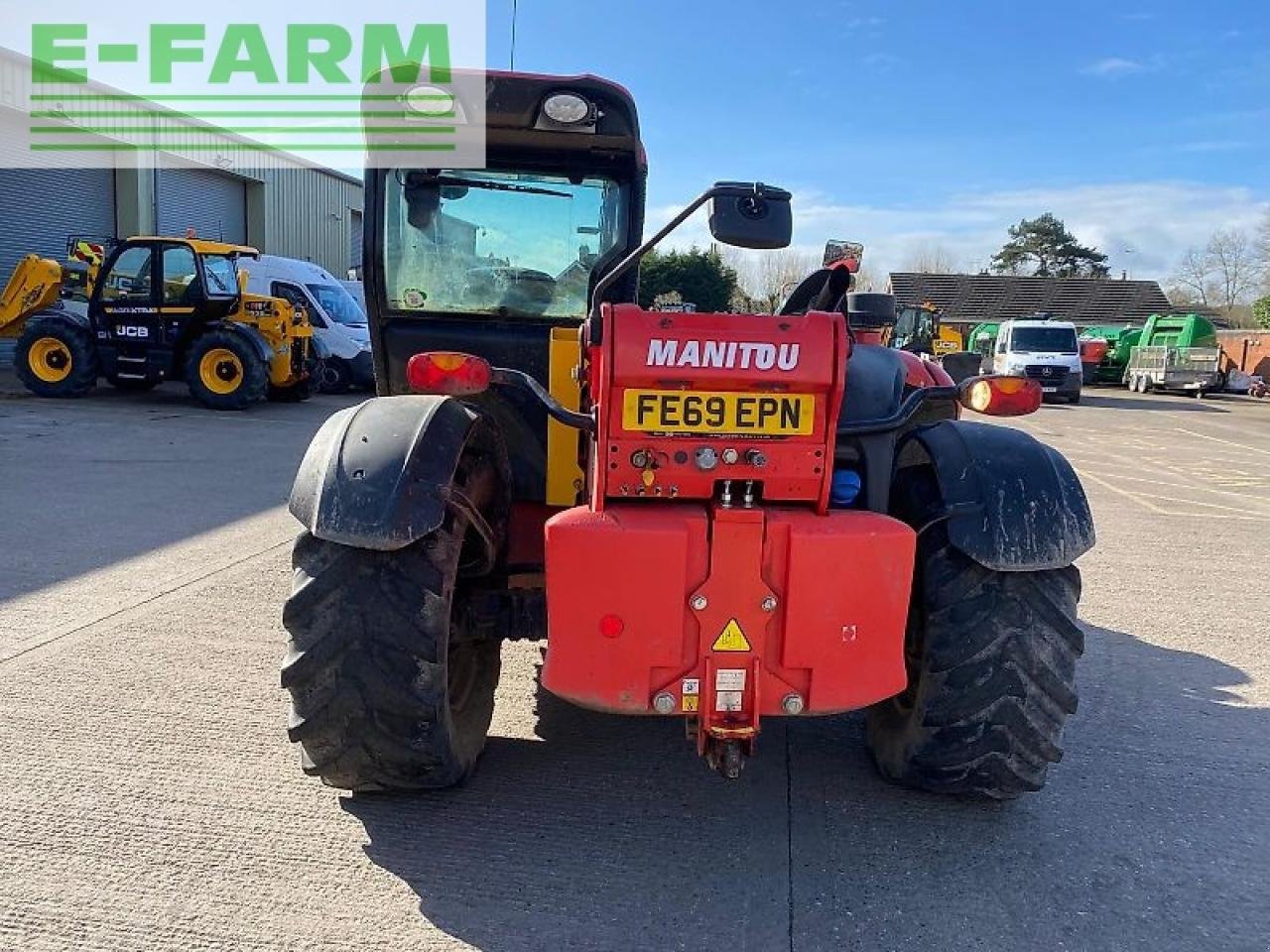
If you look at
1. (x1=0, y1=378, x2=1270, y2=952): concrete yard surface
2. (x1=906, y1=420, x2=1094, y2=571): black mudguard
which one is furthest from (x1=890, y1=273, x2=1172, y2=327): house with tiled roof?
(x1=906, y1=420, x2=1094, y2=571): black mudguard

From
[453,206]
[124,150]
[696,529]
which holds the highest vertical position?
[124,150]

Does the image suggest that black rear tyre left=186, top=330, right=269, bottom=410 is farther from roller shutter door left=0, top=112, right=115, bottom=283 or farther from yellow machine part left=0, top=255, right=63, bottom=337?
roller shutter door left=0, top=112, right=115, bottom=283

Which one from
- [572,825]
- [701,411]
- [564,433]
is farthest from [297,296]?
[701,411]

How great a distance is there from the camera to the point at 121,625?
189 inches

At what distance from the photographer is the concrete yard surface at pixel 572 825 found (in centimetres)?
265

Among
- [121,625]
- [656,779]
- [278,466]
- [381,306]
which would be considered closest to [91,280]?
[278,466]

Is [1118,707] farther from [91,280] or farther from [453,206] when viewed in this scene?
[91,280]

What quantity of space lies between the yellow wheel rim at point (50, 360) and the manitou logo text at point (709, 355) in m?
14.9

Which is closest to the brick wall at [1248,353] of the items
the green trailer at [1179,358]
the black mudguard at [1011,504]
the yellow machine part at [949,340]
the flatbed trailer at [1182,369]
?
the green trailer at [1179,358]

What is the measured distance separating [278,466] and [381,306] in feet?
21.5

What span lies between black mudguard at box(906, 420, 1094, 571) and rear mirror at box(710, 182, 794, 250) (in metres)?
0.97

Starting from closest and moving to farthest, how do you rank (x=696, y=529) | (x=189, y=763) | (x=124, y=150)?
(x=696, y=529), (x=189, y=763), (x=124, y=150)

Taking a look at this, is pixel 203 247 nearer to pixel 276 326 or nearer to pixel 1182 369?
pixel 276 326

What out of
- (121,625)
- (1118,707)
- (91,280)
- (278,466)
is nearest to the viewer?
(1118,707)
